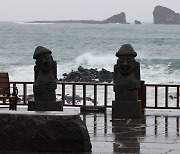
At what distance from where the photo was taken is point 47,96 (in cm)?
1970

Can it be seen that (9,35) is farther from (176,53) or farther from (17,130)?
(17,130)

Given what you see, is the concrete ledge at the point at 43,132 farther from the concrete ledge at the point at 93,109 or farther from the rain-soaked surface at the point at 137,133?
the concrete ledge at the point at 93,109

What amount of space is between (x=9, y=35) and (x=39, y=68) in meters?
84.0

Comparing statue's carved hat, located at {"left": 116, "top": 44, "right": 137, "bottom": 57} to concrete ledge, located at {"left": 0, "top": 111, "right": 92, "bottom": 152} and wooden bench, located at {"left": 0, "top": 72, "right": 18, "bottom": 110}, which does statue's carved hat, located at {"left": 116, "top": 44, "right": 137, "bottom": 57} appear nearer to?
wooden bench, located at {"left": 0, "top": 72, "right": 18, "bottom": 110}

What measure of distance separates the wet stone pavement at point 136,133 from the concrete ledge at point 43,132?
1.76 ft

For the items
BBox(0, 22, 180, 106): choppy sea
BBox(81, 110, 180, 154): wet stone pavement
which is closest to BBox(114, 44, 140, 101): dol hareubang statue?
BBox(81, 110, 180, 154): wet stone pavement

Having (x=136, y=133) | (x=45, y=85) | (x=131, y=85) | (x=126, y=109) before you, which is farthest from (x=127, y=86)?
(x=136, y=133)

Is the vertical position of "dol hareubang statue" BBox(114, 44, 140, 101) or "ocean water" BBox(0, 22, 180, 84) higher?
"dol hareubang statue" BBox(114, 44, 140, 101)

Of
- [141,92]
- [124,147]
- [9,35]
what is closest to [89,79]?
[141,92]

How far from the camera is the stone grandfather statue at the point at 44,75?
19.5 metres

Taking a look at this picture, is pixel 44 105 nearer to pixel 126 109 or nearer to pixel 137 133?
pixel 126 109

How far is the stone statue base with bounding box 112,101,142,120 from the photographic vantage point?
763 inches

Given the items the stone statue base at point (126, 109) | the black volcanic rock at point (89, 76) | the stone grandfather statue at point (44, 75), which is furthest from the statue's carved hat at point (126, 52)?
the black volcanic rock at point (89, 76)

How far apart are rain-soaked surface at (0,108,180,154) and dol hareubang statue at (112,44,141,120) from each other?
0.36m
